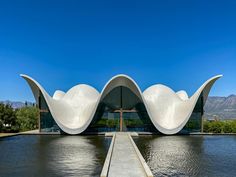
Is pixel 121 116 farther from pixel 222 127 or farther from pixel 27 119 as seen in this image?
pixel 27 119

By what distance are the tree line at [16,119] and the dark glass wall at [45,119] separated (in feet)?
12.5

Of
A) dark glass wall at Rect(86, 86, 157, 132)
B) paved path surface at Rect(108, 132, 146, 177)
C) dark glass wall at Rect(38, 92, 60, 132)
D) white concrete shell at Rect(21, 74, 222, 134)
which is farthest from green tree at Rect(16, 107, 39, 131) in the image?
paved path surface at Rect(108, 132, 146, 177)

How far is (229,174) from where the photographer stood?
10.3 meters

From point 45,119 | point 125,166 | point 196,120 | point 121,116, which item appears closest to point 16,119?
point 45,119

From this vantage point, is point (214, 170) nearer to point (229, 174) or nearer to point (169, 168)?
point (229, 174)

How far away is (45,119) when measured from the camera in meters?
28.5

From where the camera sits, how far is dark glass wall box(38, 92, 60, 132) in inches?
1111

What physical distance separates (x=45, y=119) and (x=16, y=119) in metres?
6.20

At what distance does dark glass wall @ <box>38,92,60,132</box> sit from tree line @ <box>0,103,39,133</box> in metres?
3.81

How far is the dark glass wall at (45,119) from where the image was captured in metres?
28.2

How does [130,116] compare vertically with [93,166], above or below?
above

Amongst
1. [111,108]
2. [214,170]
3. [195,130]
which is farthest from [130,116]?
[214,170]

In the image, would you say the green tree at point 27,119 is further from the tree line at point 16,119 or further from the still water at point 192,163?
the still water at point 192,163

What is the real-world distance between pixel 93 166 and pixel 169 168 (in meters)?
2.96
